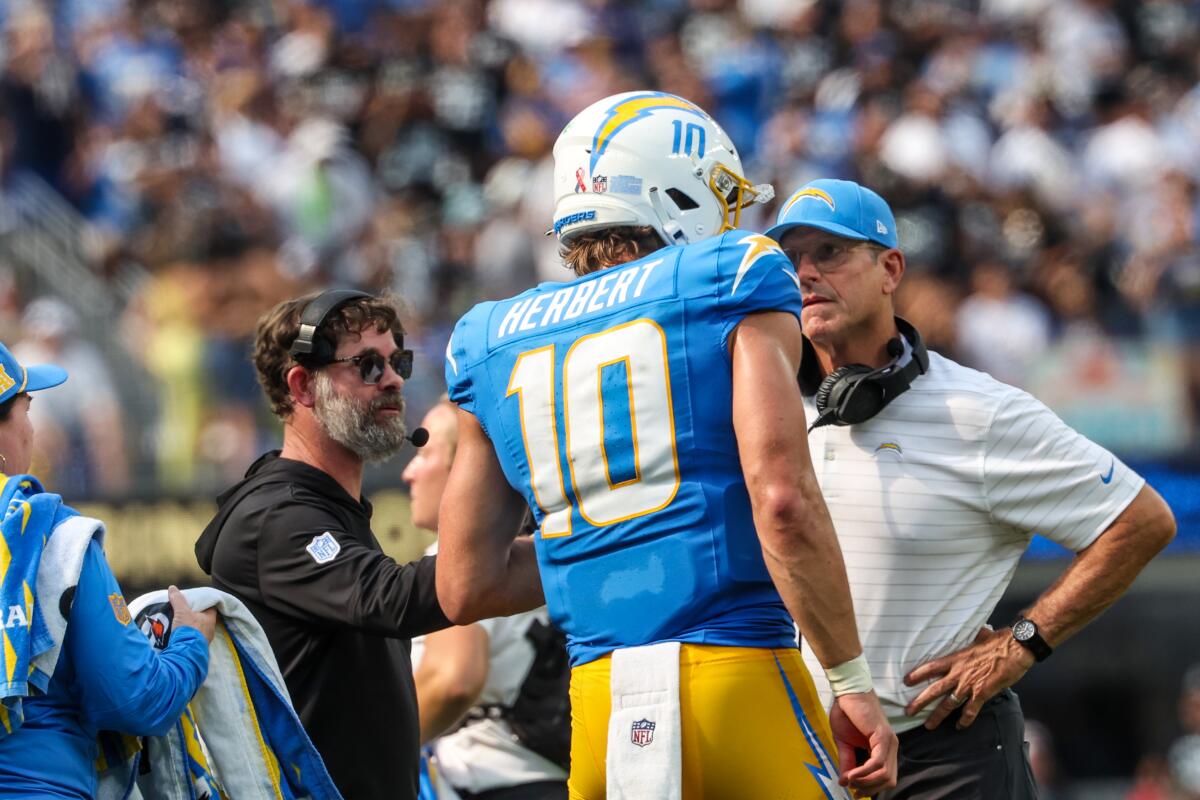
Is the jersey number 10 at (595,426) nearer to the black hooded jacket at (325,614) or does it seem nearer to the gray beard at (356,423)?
the black hooded jacket at (325,614)

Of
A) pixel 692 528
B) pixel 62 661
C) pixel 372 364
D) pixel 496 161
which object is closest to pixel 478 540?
pixel 692 528

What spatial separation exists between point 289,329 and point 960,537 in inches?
75.3

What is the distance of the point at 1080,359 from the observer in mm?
10641

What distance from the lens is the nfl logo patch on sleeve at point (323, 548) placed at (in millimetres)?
4348

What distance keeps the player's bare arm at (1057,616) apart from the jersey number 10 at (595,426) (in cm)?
115

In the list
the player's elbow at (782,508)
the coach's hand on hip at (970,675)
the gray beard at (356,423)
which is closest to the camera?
the player's elbow at (782,508)

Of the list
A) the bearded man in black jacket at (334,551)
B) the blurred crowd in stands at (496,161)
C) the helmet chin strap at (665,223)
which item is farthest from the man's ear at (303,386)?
the blurred crowd in stands at (496,161)

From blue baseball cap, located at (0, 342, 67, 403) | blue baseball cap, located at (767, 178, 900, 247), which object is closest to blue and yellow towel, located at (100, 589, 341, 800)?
blue baseball cap, located at (0, 342, 67, 403)

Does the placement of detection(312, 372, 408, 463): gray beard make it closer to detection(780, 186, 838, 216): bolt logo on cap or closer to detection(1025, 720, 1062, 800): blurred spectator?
detection(780, 186, 838, 216): bolt logo on cap

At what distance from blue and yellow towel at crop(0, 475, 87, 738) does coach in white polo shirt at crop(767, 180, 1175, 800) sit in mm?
1866

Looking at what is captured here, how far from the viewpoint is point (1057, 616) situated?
14.1 feet

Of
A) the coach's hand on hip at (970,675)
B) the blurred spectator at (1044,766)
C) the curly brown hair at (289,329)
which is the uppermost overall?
the curly brown hair at (289,329)

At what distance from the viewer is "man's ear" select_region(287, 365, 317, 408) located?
479 cm

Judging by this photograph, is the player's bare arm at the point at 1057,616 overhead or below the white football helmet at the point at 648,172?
below
